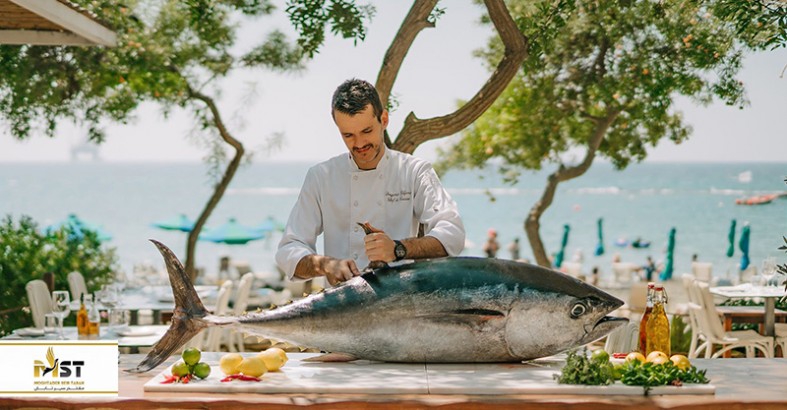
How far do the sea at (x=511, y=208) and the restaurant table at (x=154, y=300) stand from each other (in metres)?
28.6

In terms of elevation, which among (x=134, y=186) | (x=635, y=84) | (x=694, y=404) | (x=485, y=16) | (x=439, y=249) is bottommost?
(x=694, y=404)

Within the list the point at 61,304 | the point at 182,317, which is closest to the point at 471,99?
the point at 61,304

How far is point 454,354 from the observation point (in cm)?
306

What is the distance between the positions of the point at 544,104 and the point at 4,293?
19.2ft

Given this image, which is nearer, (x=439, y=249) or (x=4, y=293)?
(x=439, y=249)

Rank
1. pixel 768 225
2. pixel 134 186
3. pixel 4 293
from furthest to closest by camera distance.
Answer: pixel 134 186 < pixel 768 225 < pixel 4 293

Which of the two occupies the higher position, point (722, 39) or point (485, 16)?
point (485, 16)

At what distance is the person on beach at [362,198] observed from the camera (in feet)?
10.9

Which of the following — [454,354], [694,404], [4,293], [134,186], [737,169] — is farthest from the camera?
[737,169]

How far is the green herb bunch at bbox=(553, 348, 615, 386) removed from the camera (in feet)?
9.43

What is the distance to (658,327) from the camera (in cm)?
324

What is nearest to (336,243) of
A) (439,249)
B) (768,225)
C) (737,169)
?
(439,249)

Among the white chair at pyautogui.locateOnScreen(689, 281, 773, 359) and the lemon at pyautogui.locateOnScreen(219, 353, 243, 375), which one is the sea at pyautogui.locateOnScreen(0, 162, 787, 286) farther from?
the lemon at pyautogui.locateOnScreen(219, 353, 243, 375)

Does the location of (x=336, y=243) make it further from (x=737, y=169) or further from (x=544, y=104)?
(x=737, y=169)
